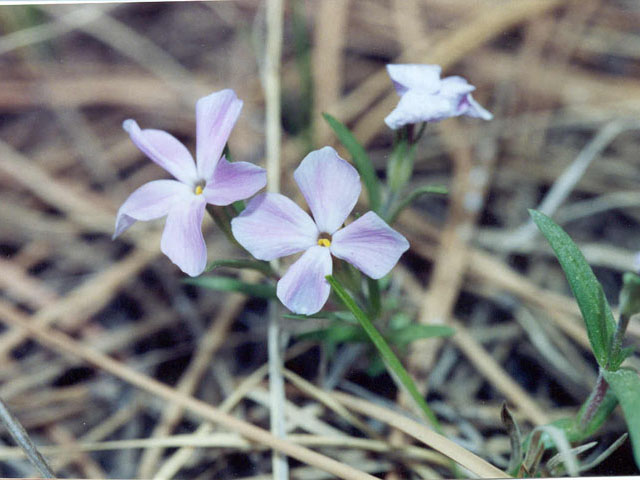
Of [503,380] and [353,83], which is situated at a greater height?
[353,83]

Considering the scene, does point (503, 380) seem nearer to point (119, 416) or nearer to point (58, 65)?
point (119, 416)

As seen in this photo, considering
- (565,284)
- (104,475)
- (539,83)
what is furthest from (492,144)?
(104,475)

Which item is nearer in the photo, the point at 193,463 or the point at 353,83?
the point at 193,463

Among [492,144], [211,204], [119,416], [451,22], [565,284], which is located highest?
[451,22]

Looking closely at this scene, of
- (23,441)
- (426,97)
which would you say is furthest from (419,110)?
(23,441)

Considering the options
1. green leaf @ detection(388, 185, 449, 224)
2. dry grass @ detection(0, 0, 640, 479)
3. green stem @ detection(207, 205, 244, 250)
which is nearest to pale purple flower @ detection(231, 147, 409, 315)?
green stem @ detection(207, 205, 244, 250)

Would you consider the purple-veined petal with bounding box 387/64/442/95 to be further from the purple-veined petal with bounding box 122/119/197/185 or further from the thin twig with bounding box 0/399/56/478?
the thin twig with bounding box 0/399/56/478
